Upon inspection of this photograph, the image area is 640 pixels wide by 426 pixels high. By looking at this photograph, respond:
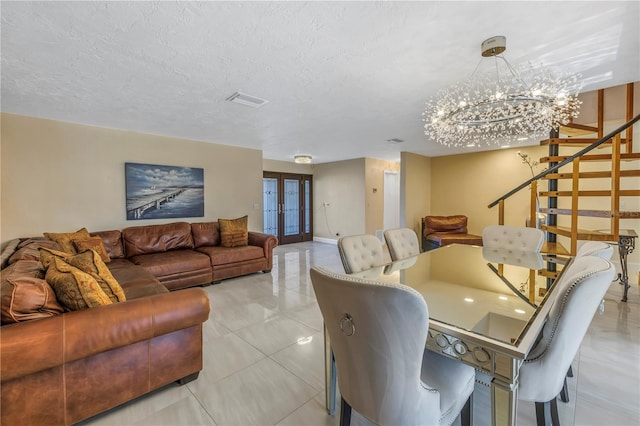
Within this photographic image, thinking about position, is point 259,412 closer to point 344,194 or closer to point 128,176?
point 128,176

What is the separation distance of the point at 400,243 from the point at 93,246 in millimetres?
3651

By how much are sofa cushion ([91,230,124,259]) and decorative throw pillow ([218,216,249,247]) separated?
4.59ft

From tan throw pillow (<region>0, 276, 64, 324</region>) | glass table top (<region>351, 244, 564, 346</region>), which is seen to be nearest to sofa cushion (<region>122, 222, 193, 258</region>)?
tan throw pillow (<region>0, 276, 64, 324</region>)

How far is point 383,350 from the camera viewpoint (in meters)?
0.99

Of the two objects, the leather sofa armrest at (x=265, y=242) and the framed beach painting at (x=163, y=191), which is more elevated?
the framed beach painting at (x=163, y=191)

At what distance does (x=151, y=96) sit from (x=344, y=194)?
5161 millimetres

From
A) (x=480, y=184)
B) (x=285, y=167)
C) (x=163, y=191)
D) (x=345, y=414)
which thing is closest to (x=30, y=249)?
(x=163, y=191)

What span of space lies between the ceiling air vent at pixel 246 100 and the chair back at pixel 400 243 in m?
1.95

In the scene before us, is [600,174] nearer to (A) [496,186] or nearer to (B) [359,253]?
(A) [496,186]

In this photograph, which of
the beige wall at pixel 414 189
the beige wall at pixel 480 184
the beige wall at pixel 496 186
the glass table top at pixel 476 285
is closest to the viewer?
the glass table top at pixel 476 285

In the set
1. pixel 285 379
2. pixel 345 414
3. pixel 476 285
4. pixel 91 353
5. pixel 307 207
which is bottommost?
pixel 285 379

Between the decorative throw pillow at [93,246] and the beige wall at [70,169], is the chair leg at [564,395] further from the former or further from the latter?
the beige wall at [70,169]

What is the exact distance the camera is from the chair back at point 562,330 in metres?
1.10

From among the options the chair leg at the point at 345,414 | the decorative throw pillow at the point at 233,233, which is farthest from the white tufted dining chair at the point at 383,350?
the decorative throw pillow at the point at 233,233
